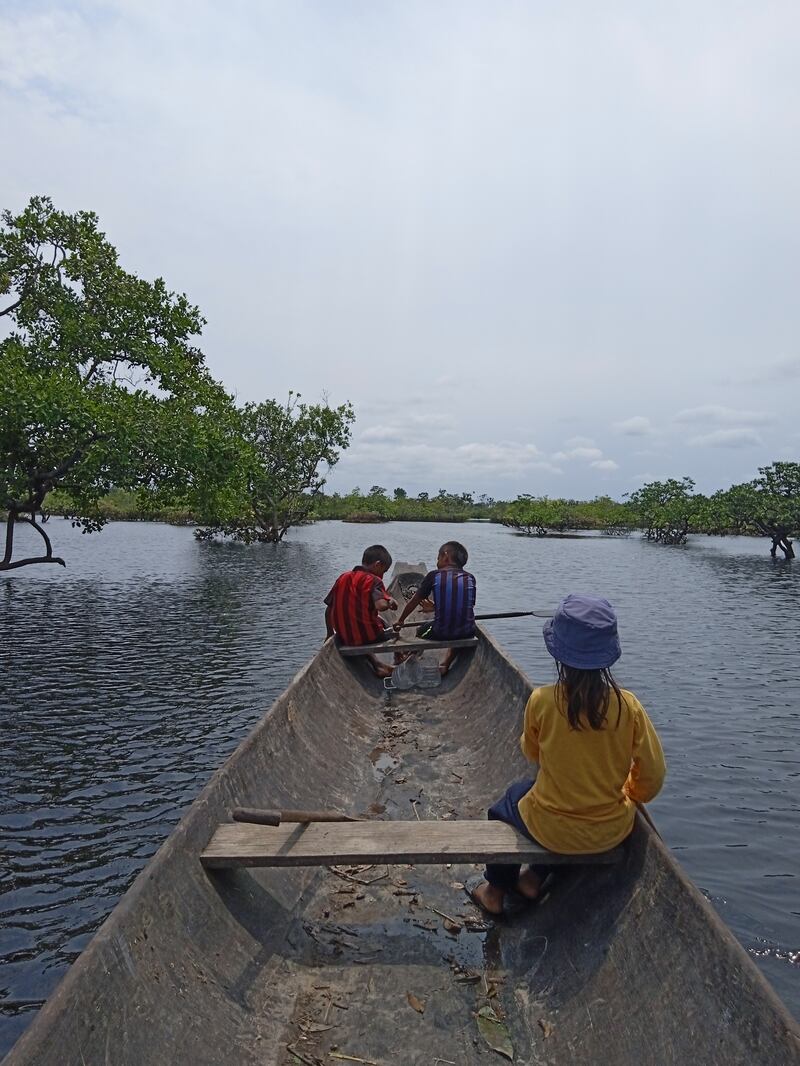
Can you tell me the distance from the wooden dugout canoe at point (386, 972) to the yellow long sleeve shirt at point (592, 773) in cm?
21

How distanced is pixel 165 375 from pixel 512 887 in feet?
60.5

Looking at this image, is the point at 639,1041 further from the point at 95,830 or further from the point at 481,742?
the point at 95,830

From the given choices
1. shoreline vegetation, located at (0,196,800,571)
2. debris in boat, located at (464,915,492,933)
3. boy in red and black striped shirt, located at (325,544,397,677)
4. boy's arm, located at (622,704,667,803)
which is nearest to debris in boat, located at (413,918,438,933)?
debris in boat, located at (464,915,492,933)

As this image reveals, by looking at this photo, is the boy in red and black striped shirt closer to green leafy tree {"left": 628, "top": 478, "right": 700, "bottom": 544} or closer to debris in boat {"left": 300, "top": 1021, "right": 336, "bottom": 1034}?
debris in boat {"left": 300, "top": 1021, "right": 336, "bottom": 1034}

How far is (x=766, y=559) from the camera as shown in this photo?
46875 mm

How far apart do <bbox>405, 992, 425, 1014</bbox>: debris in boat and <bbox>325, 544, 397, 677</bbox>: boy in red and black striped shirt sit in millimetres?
5571

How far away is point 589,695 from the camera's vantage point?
3361 millimetres

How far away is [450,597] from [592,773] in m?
5.82

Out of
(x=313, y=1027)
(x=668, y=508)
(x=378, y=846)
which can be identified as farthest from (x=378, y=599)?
(x=668, y=508)

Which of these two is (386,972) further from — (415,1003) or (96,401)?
(96,401)

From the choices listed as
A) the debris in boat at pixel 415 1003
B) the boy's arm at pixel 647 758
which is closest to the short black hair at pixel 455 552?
the boy's arm at pixel 647 758

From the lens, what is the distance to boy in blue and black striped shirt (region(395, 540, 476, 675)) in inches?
364

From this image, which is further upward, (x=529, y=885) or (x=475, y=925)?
(x=529, y=885)

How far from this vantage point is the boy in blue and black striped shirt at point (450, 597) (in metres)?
9.23
